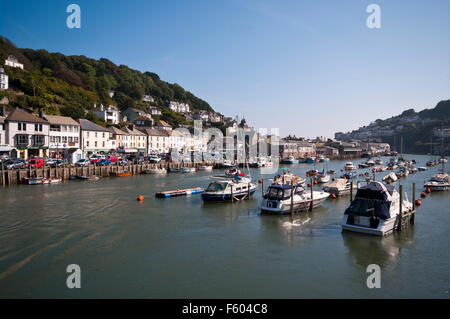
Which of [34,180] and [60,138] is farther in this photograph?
[60,138]

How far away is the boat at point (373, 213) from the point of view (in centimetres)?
2020

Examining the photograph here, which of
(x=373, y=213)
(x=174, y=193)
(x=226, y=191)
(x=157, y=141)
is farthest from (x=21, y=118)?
(x=373, y=213)

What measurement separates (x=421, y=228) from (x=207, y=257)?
16.5 m

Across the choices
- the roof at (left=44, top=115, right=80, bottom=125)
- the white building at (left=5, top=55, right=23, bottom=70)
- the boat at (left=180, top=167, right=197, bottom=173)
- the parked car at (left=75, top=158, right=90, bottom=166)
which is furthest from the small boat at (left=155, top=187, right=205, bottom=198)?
the white building at (left=5, top=55, right=23, bottom=70)

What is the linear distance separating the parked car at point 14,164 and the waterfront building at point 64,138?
1167cm

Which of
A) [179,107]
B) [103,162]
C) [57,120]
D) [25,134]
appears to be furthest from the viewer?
[179,107]

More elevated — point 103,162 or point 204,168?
point 103,162

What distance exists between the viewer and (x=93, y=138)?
68562 millimetres

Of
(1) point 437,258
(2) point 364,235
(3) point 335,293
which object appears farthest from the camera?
(2) point 364,235

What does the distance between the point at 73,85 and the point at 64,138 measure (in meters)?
57.8

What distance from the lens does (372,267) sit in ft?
53.2

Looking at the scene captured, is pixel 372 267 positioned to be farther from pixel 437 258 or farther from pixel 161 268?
pixel 161 268

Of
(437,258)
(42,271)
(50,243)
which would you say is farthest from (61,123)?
(437,258)

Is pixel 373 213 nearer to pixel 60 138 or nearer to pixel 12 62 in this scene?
pixel 60 138
